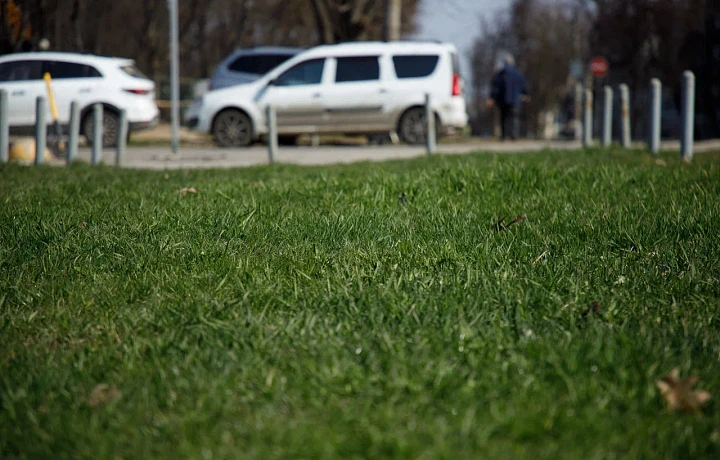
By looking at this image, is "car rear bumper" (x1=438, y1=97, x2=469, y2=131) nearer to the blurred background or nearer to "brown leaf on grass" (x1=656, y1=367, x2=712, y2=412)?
the blurred background

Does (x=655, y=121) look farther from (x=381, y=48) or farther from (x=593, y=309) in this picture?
(x=593, y=309)

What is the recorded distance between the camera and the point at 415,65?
18297mm

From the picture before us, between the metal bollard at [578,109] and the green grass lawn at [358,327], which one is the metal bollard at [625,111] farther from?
the green grass lawn at [358,327]

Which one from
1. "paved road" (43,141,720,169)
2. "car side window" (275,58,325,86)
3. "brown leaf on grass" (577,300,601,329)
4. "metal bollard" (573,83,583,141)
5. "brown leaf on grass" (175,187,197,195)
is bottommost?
"brown leaf on grass" (577,300,601,329)

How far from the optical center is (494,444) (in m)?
2.40

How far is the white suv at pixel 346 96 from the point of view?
18062mm

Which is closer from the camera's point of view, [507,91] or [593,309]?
[593,309]

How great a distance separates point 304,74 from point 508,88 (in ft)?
18.0

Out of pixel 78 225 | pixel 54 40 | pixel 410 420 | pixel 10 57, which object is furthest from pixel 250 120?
pixel 410 420

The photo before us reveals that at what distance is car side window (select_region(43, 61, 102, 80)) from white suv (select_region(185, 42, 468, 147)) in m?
2.21

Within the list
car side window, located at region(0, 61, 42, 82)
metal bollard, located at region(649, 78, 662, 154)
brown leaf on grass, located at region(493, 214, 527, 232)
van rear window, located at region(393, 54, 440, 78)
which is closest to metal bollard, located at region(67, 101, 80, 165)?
car side window, located at region(0, 61, 42, 82)

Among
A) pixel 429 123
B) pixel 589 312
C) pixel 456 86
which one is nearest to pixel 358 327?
pixel 589 312

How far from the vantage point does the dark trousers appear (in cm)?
2159

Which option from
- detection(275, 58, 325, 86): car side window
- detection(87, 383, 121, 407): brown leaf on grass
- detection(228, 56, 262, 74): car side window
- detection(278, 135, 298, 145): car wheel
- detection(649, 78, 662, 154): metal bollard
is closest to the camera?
detection(87, 383, 121, 407): brown leaf on grass
